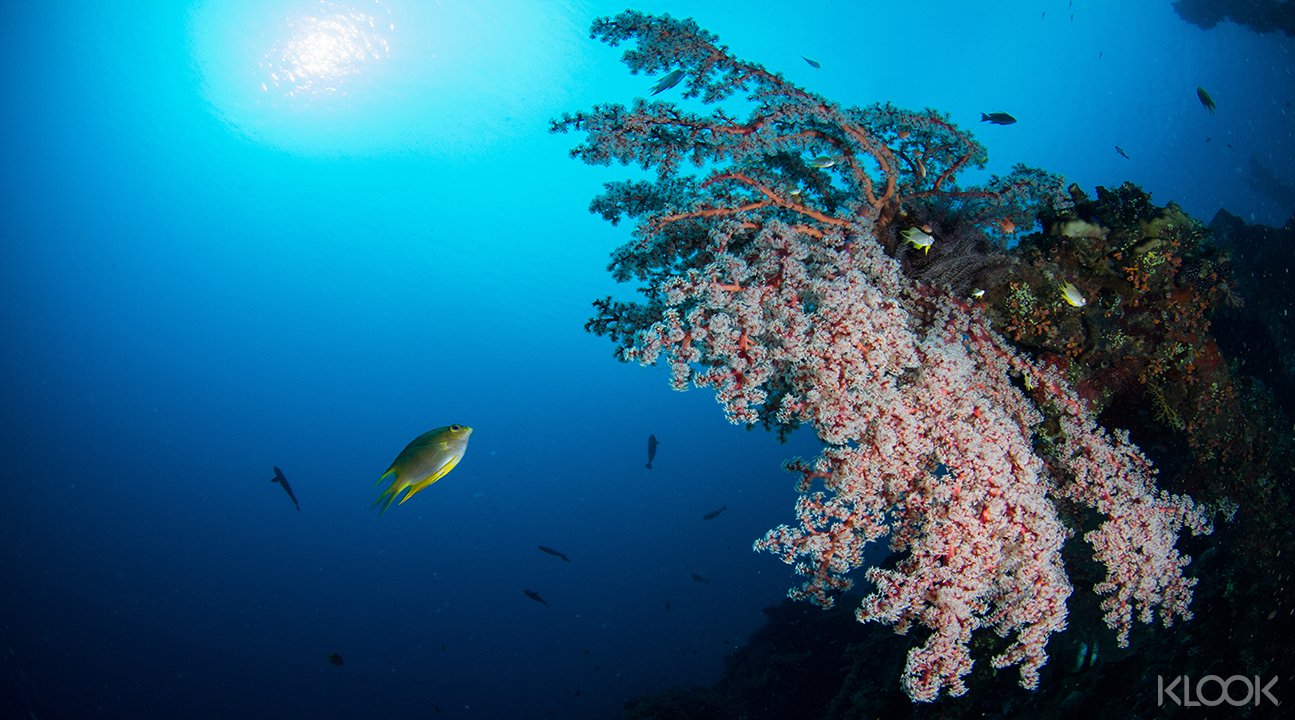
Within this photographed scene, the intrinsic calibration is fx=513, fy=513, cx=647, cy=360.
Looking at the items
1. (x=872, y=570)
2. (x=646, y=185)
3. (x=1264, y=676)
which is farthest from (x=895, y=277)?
(x=1264, y=676)

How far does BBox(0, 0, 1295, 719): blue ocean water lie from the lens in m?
37.3

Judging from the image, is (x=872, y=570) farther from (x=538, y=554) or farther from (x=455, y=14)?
(x=455, y=14)

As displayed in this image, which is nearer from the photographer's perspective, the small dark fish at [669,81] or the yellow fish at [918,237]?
the yellow fish at [918,237]

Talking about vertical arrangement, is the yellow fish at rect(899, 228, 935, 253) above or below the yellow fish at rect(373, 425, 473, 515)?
above

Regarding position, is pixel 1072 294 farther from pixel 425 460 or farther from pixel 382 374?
pixel 382 374

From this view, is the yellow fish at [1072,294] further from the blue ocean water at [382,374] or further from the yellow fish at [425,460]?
the blue ocean water at [382,374]

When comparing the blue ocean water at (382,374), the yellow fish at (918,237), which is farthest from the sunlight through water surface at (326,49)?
the yellow fish at (918,237)

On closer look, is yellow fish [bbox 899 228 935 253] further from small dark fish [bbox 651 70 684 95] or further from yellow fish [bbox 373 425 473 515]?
yellow fish [bbox 373 425 473 515]

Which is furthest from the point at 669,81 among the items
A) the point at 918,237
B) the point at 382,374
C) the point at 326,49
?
the point at 382,374

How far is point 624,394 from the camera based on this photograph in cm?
9556

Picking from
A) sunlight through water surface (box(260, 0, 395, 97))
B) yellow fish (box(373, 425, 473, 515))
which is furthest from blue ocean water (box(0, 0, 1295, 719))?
yellow fish (box(373, 425, 473, 515))

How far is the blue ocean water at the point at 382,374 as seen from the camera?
37.3m

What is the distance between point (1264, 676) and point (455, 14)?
7032 cm

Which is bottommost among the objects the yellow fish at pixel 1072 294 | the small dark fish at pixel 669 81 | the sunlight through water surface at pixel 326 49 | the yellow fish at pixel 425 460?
the yellow fish at pixel 425 460
